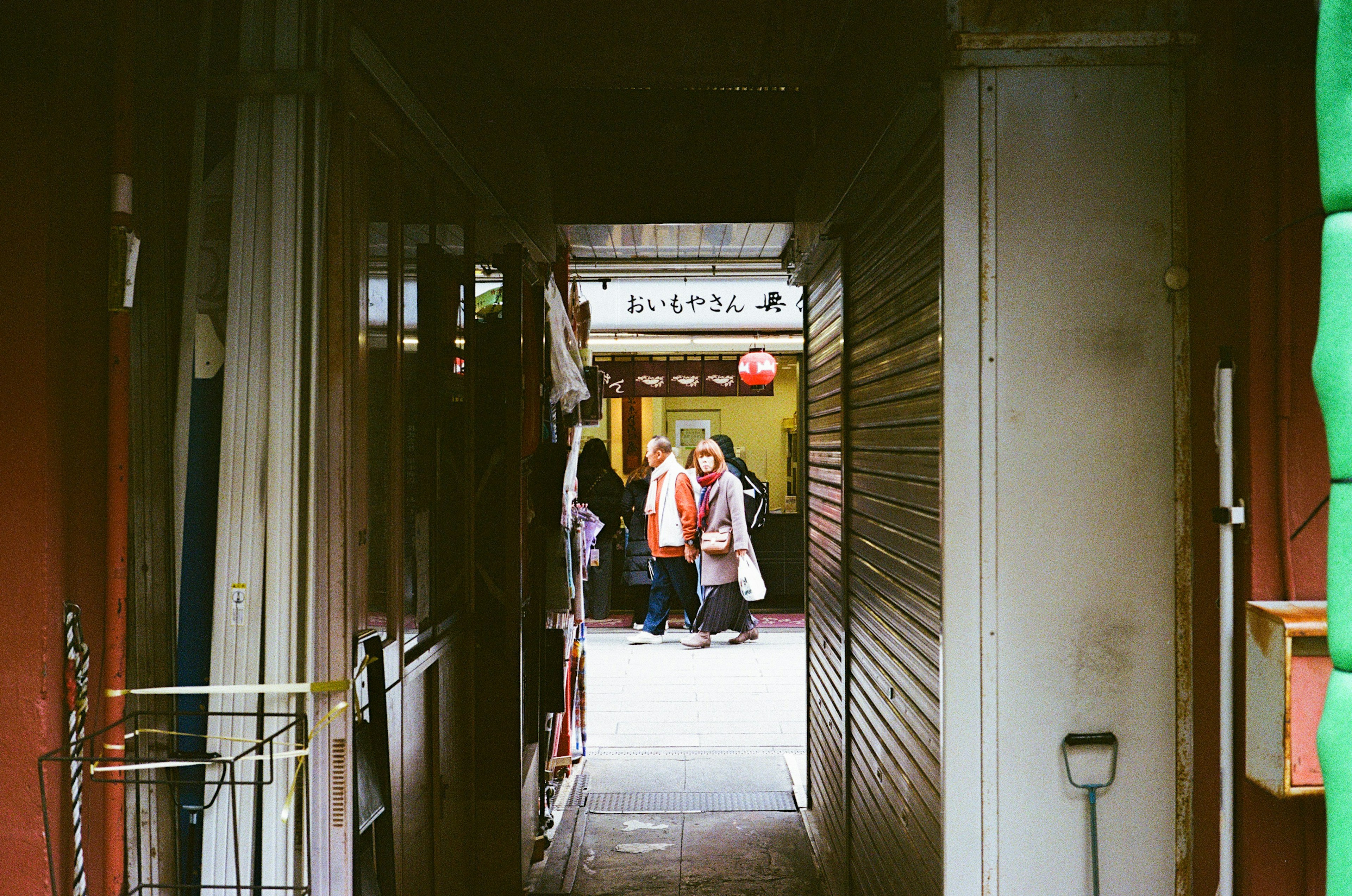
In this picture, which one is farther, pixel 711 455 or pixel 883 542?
pixel 711 455

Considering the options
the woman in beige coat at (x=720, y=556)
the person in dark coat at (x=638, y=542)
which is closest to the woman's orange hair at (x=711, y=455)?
the woman in beige coat at (x=720, y=556)

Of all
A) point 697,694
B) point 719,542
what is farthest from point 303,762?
point 719,542

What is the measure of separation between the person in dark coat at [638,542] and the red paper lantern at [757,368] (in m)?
1.72

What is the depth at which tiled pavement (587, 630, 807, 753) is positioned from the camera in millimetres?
7309

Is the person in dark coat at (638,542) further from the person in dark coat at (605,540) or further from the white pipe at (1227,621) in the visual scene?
the white pipe at (1227,621)

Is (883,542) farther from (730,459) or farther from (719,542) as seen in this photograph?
(730,459)

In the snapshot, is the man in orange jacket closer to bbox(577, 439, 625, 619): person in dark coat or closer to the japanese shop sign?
bbox(577, 439, 625, 619): person in dark coat

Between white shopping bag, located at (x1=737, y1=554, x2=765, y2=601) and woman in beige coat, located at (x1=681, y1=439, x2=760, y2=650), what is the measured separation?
0.11 meters

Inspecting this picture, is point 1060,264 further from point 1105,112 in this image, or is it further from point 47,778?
point 47,778

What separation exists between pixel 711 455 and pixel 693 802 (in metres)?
4.90

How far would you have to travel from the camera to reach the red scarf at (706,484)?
10.1 m

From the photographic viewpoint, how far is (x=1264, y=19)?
223 cm

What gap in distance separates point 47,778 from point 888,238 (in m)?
3.09

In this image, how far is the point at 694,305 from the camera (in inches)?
412
